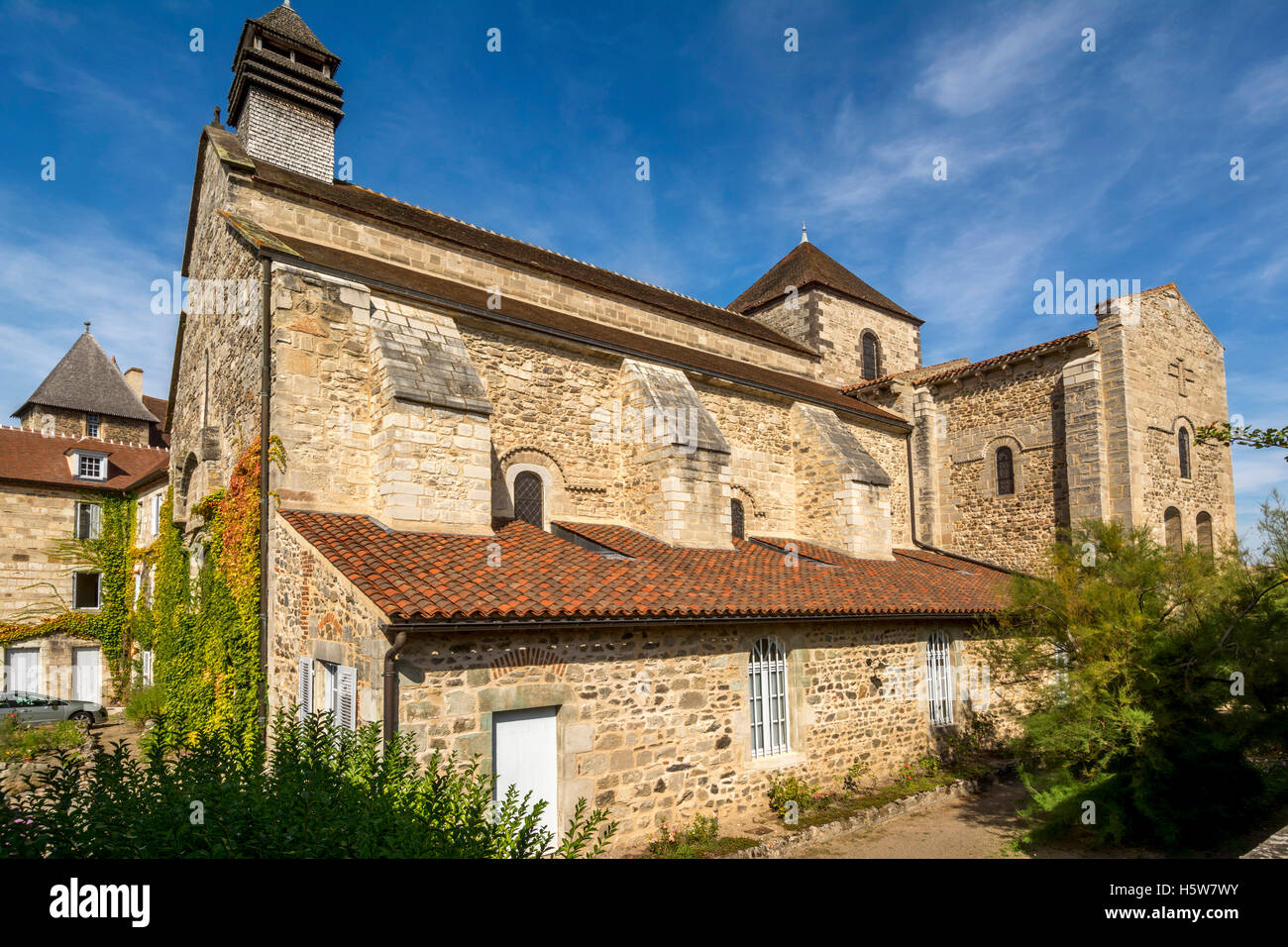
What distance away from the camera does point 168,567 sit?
52.7 ft

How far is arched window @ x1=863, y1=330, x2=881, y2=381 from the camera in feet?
80.6

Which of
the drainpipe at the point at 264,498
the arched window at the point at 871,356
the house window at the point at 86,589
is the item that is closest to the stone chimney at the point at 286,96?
the drainpipe at the point at 264,498

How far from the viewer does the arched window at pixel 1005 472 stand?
59.7ft

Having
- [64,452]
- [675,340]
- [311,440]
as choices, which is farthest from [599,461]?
[64,452]

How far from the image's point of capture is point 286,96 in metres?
14.7

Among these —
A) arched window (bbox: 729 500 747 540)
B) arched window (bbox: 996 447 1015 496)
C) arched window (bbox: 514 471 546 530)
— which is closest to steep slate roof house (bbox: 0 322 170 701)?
arched window (bbox: 514 471 546 530)

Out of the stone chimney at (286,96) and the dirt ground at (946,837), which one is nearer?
the dirt ground at (946,837)

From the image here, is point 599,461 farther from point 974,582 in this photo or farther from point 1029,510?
point 1029,510

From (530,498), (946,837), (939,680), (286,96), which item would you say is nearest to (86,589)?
(286,96)

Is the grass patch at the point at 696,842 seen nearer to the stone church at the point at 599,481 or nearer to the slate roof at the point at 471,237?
the stone church at the point at 599,481

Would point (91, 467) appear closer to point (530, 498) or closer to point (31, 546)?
point (31, 546)

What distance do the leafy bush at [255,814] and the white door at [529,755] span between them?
2.56 meters

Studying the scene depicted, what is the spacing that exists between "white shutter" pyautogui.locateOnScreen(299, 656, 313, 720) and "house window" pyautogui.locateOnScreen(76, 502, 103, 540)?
52.5 feet
